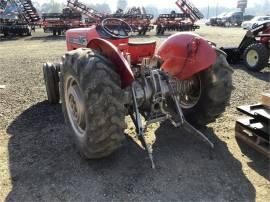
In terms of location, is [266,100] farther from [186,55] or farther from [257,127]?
[186,55]

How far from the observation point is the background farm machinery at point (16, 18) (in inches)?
801

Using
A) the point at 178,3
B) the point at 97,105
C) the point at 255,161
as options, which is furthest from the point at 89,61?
the point at 178,3

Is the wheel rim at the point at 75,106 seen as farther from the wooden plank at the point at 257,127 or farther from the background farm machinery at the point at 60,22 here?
the background farm machinery at the point at 60,22

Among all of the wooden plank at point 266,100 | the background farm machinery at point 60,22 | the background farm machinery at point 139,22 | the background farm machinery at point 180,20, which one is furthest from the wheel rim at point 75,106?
the background farm machinery at point 180,20

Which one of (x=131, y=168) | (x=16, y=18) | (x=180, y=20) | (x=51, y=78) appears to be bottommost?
(x=131, y=168)

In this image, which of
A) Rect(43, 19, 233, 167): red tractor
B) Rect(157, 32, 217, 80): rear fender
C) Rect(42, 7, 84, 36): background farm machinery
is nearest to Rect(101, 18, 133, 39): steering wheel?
Rect(43, 19, 233, 167): red tractor

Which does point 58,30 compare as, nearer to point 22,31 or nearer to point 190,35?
point 22,31

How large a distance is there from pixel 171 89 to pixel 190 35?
2.32 feet

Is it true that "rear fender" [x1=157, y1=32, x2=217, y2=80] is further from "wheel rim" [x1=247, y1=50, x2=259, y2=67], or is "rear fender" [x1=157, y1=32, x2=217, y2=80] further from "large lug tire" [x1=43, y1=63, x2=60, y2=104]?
"wheel rim" [x1=247, y1=50, x2=259, y2=67]

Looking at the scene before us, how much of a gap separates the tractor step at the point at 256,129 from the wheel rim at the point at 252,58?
468 centimetres

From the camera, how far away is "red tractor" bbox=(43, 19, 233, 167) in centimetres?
302

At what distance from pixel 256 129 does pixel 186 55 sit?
1.21 metres

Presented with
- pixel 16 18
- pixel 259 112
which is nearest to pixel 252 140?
pixel 259 112

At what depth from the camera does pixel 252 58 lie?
8.62m
